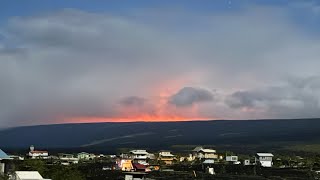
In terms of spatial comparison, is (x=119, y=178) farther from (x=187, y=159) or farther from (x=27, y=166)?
(x=187, y=159)

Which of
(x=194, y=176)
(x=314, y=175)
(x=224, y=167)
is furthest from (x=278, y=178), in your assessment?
(x=224, y=167)

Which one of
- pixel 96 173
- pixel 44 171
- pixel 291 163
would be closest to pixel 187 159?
pixel 291 163

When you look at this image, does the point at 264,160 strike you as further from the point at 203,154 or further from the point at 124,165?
the point at 124,165

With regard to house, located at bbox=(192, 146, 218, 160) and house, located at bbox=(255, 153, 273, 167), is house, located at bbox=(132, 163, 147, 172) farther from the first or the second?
house, located at bbox=(192, 146, 218, 160)

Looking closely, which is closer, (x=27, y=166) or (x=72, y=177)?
(x=72, y=177)

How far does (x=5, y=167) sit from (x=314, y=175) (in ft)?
121

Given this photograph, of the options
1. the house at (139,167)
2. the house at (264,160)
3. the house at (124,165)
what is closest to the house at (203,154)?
the house at (264,160)

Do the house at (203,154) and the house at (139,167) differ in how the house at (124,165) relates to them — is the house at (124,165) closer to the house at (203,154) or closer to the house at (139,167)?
the house at (139,167)

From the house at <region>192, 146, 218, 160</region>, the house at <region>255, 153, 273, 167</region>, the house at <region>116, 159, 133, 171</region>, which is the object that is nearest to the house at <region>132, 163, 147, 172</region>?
the house at <region>116, 159, 133, 171</region>

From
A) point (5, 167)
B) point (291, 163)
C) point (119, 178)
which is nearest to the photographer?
point (5, 167)

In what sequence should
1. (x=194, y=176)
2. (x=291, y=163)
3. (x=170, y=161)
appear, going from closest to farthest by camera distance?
(x=194, y=176)
(x=291, y=163)
(x=170, y=161)

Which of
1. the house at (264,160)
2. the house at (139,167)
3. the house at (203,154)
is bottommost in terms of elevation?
the house at (139,167)

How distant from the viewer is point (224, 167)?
7231 cm

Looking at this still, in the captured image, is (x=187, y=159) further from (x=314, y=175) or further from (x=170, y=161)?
(x=314, y=175)
